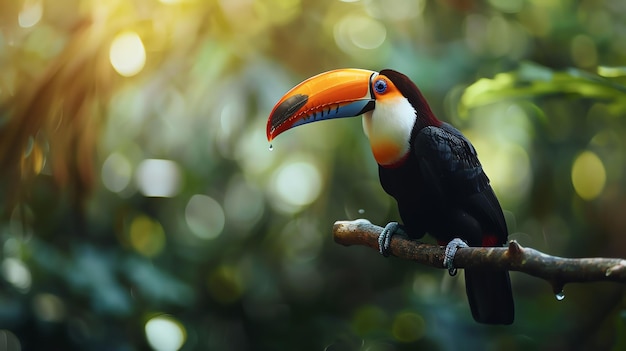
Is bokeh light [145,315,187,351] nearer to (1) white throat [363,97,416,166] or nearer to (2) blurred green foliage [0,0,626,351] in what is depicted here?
(2) blurred green foliage [0,0,626,351]

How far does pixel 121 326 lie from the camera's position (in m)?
1.99

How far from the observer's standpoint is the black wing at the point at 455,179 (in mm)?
888

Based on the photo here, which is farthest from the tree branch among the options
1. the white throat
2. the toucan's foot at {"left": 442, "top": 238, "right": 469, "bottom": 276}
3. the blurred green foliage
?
the blurred green foliage

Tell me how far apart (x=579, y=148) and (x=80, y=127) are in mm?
1289

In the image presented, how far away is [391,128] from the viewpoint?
88cm

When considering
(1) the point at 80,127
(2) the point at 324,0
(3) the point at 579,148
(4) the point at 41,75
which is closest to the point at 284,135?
(2) the point at 324,0

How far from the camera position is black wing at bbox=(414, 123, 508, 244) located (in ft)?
2.91

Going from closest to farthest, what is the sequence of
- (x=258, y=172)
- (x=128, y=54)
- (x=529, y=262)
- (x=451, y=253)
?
(x=529, y=262) → (x=451, y=253) → (x=128, y=54) → (x=258, y=172)

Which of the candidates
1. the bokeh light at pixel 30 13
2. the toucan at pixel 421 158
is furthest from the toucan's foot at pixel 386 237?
the bokeh light at pixel 30 13

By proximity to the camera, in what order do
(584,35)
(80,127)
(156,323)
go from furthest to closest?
1. (156,323)
2. (584,35)
3. (80,127)

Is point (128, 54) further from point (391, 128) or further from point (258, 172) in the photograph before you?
point (391, 128)

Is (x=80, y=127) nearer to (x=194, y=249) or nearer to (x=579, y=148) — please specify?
(x=194, y=249)

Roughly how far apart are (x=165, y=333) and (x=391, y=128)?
133 centimetres

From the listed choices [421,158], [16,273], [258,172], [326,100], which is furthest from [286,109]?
[16,273]
